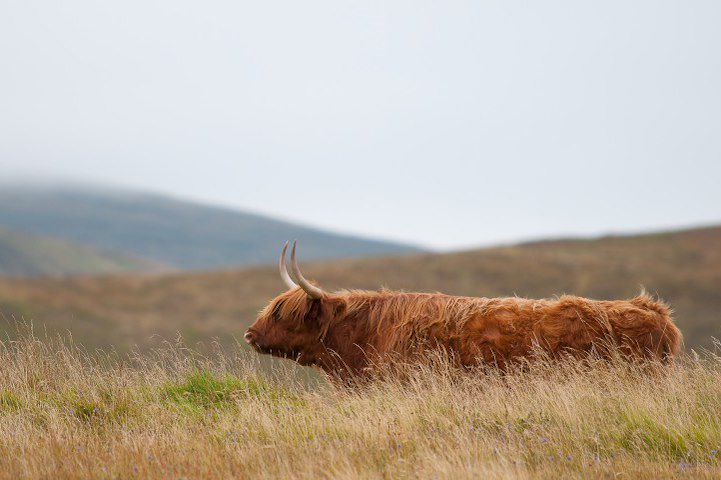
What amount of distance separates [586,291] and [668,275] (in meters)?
5.99

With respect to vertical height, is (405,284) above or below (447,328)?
below

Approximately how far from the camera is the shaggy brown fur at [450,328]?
24.7 feet

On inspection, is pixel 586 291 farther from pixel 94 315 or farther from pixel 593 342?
pixel 593 342

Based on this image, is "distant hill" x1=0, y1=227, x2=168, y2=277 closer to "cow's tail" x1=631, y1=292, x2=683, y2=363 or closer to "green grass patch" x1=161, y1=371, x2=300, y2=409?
"green grass patch" x1=161, y1=371, x2=300, y2=409

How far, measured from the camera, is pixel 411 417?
19.2 feet

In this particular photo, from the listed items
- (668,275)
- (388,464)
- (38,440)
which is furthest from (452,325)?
(668,275)

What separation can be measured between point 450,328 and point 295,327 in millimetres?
1725

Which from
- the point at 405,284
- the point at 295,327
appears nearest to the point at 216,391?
the point at 295,327

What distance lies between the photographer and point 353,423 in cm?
571

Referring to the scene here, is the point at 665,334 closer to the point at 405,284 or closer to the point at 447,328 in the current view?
the point at 447,328

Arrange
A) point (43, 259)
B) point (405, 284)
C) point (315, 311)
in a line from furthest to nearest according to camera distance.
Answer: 1. point (43, 259)
2. point (405, 284)
3. point (315, 311)

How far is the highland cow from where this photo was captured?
24.7ft

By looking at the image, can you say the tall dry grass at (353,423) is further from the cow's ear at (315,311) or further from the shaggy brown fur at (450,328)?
the cow's ear at (315,311)

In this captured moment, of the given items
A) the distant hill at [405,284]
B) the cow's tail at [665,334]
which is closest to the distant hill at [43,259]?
the distant hill at [405,284]
